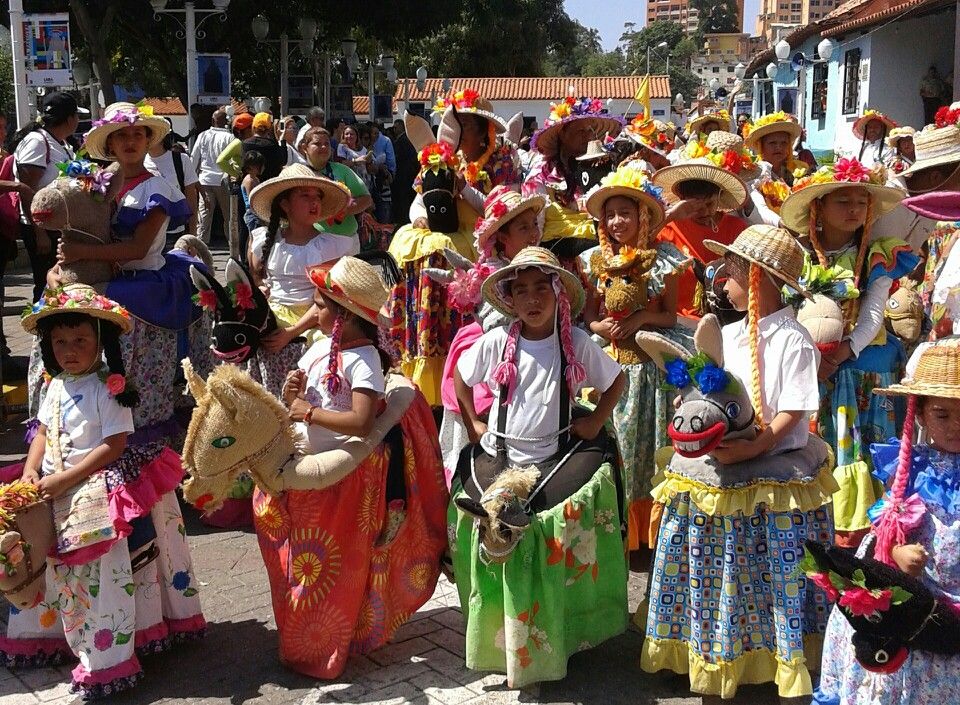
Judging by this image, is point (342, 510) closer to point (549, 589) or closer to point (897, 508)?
point (549, 589)

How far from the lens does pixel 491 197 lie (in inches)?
226

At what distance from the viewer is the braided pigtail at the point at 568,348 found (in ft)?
13.7

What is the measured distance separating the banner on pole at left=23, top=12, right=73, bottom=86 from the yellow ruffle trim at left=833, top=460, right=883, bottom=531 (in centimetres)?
1052

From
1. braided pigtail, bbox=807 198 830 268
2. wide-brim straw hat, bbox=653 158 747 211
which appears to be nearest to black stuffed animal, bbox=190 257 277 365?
wide-brim straw hat, bbox=653 158 747 211

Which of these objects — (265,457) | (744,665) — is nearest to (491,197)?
(265,457)

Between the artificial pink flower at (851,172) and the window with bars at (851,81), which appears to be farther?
the window with bars at (851,81)

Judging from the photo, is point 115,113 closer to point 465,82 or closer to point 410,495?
point 410,495

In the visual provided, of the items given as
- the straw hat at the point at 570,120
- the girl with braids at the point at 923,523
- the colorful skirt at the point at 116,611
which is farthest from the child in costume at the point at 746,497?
the straw hat at the point at 570,120

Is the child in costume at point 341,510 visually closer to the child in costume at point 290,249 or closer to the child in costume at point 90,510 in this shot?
the child in costume at point 90,510

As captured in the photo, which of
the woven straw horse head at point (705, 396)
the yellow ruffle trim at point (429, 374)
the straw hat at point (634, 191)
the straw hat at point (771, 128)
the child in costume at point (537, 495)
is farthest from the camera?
the straw hat at point (771, 128)

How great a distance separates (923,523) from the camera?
10.7 feet

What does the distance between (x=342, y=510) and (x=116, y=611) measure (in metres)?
0.97

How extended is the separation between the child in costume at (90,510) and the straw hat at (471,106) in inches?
137

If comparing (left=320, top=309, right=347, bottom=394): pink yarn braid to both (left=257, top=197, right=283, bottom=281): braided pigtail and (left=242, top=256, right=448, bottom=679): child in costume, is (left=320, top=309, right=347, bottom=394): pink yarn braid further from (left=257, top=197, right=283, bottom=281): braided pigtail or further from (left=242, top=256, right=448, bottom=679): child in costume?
(left=257, top=197, right=283, bottom=281): braided pigtail
